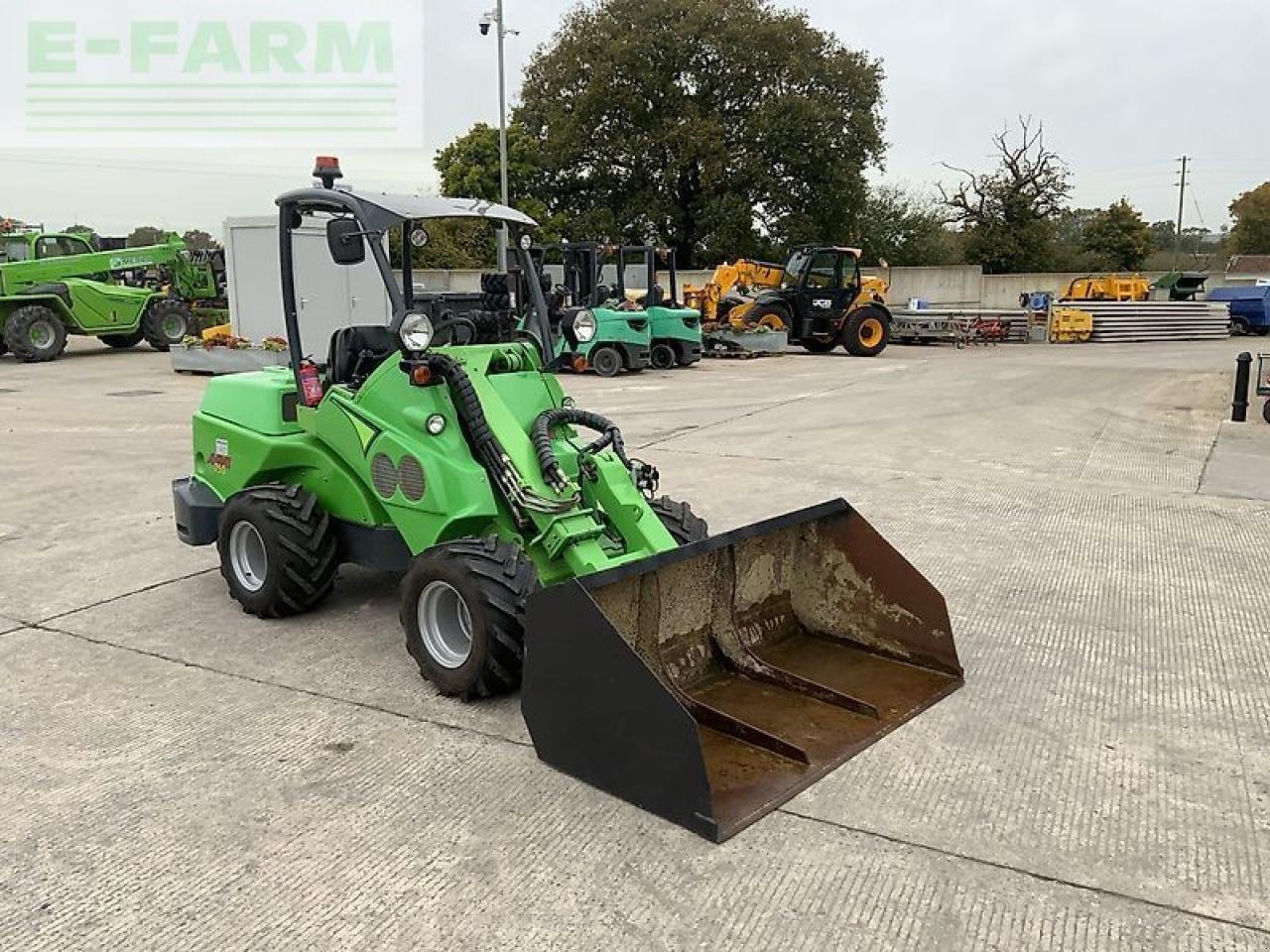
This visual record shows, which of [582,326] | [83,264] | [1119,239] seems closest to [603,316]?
[83,264]

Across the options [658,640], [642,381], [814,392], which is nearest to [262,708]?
[658,640]

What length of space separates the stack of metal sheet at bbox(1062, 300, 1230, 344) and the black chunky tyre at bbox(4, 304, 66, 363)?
23.5 metres

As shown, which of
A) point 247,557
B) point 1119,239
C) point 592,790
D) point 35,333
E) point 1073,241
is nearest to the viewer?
point 592,790

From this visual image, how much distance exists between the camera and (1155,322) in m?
26.2

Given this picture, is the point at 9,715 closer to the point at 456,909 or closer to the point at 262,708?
the point at 262,708

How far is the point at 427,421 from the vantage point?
4.25m

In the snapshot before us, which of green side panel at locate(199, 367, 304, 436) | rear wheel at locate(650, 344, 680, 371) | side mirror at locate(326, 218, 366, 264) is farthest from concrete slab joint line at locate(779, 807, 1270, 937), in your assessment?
rear wheel at locate(650, 344, 680, 371)

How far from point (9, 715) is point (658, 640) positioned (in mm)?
2550

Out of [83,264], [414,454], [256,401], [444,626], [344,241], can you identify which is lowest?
[444,626]

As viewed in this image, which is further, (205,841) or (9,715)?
(9,715)

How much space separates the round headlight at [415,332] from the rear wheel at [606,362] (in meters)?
13.1

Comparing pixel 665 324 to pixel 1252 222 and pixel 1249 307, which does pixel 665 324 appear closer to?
pixel 1249 307

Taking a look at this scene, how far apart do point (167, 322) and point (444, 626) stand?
61.2ft

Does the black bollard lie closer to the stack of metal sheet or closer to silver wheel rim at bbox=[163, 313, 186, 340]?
the stack of metal sheet
